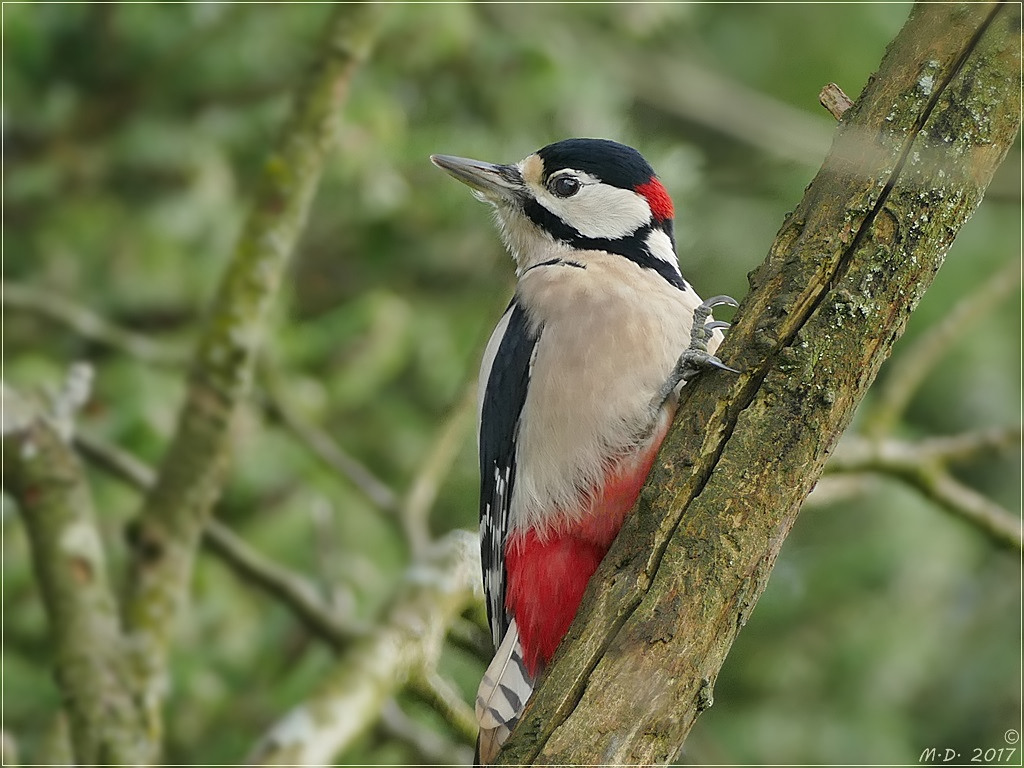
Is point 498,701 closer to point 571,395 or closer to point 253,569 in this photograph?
point 571,395

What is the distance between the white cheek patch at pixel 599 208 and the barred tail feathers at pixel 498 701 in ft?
4.28

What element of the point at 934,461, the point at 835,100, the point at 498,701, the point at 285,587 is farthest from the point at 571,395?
the point at 934,461

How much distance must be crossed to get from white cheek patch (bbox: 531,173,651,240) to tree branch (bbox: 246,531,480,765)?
1.09m

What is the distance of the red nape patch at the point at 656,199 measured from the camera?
12.5 feet

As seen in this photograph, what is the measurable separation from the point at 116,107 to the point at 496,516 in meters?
3.31

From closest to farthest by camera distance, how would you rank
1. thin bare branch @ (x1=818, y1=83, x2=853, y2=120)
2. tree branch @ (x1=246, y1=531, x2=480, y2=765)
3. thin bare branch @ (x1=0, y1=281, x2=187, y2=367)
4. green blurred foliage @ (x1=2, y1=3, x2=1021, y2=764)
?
thin bare branch @ (x1=818, y1=83, x2=853, y2=120) → tree branch @ (x1=246, y1=531, x2=480, y2=765) → thin bare branch @ (x1=0, y1=281, x2=187, y2=367) → green blurred foliage @ (x1=2, y1=3, x2=1021, y2=764)

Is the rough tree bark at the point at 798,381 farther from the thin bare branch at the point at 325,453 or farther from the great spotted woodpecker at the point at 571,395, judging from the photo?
the thin bare branch at the point at 325,453

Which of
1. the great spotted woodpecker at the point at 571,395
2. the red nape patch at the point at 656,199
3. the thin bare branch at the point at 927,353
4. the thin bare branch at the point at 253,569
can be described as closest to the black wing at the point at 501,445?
the great spotted woodpecker at the point at 571,395

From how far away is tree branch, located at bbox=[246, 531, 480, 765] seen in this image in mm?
3580

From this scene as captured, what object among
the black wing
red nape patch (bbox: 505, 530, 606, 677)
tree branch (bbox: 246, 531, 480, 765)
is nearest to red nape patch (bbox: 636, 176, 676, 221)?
the black wing

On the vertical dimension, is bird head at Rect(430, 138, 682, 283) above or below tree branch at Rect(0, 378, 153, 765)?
above

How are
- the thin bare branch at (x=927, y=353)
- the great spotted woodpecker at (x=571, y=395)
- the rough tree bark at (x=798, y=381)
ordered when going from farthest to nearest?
the thin bare branch at (x=927, y=353) → the great spotted woodpecker at (x=571, y=395) → the rough tree bark at (x=798, y=381)

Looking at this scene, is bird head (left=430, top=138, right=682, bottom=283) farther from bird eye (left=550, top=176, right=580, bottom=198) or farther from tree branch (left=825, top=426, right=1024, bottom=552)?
tree branch (left=825, top=426, right=1024, bottom=552)

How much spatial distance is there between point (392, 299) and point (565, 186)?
2241 mm
